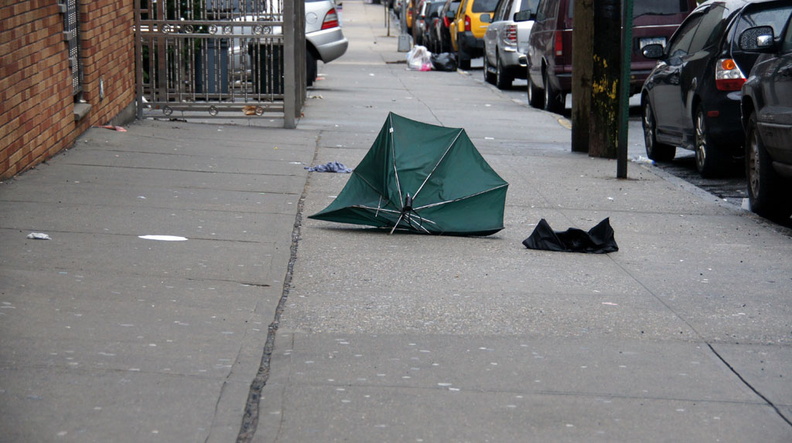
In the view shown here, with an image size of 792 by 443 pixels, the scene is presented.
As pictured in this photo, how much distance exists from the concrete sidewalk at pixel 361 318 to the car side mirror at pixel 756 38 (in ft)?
4.46

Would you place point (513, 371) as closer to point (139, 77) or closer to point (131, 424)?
point (131, 424)

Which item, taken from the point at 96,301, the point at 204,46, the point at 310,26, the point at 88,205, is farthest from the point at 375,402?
the point at 310,26

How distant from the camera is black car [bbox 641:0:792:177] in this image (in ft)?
35.1

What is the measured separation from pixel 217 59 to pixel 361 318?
9337mm

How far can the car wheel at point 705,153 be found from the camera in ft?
36.8

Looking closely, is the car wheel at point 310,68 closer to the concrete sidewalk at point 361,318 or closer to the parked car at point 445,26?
the concrete sidewalk at point 361,318

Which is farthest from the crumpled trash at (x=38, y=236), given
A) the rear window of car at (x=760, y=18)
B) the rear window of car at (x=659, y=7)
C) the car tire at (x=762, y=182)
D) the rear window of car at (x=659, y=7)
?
the rear window of car at (x=659, y=7)

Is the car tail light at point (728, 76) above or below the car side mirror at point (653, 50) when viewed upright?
below

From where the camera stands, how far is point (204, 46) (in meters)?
14.5

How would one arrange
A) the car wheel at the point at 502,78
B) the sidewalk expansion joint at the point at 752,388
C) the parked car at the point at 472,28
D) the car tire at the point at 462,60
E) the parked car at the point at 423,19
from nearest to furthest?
the sidewalk expansion joint at the point at 752,388
the car wheel at the point at 502,78
the parked car at the point at 472,28
the car tire at the point at 462,60
the parked car at the point at 423,19

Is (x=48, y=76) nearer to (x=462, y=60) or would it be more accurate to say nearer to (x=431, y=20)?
(x=462, y=60)

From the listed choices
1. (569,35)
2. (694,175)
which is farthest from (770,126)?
(569,35)

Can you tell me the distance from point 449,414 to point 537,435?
361mm

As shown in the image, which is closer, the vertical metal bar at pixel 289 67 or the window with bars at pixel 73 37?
the window with bars at pixel 73 37
